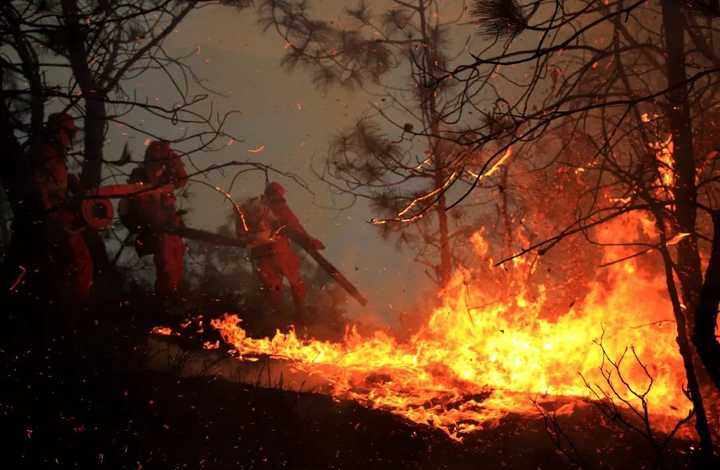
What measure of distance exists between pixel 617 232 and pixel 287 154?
113 metres

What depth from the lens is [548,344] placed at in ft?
22.5

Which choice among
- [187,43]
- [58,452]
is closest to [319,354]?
[58,452]

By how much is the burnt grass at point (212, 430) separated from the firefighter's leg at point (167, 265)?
4.31 m

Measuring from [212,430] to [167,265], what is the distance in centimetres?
600

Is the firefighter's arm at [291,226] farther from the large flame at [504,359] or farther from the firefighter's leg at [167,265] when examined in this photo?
the large flame at [504,359]

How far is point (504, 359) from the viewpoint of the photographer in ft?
22.1

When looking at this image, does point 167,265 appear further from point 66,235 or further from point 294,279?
point 294,279

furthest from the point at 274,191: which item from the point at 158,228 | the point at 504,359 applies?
the point at 504,359

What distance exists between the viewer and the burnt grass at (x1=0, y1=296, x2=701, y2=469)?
167 inches

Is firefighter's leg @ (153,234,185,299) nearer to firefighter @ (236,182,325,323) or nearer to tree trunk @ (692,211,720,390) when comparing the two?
firefighter @ (236,182,325,323)

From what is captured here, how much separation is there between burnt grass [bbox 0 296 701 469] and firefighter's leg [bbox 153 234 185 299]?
14.2 ft

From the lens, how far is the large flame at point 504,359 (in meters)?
5.68

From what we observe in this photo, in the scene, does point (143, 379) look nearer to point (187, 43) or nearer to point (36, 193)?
point (36, 193)

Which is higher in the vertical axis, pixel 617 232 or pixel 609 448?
pixel 617 232
